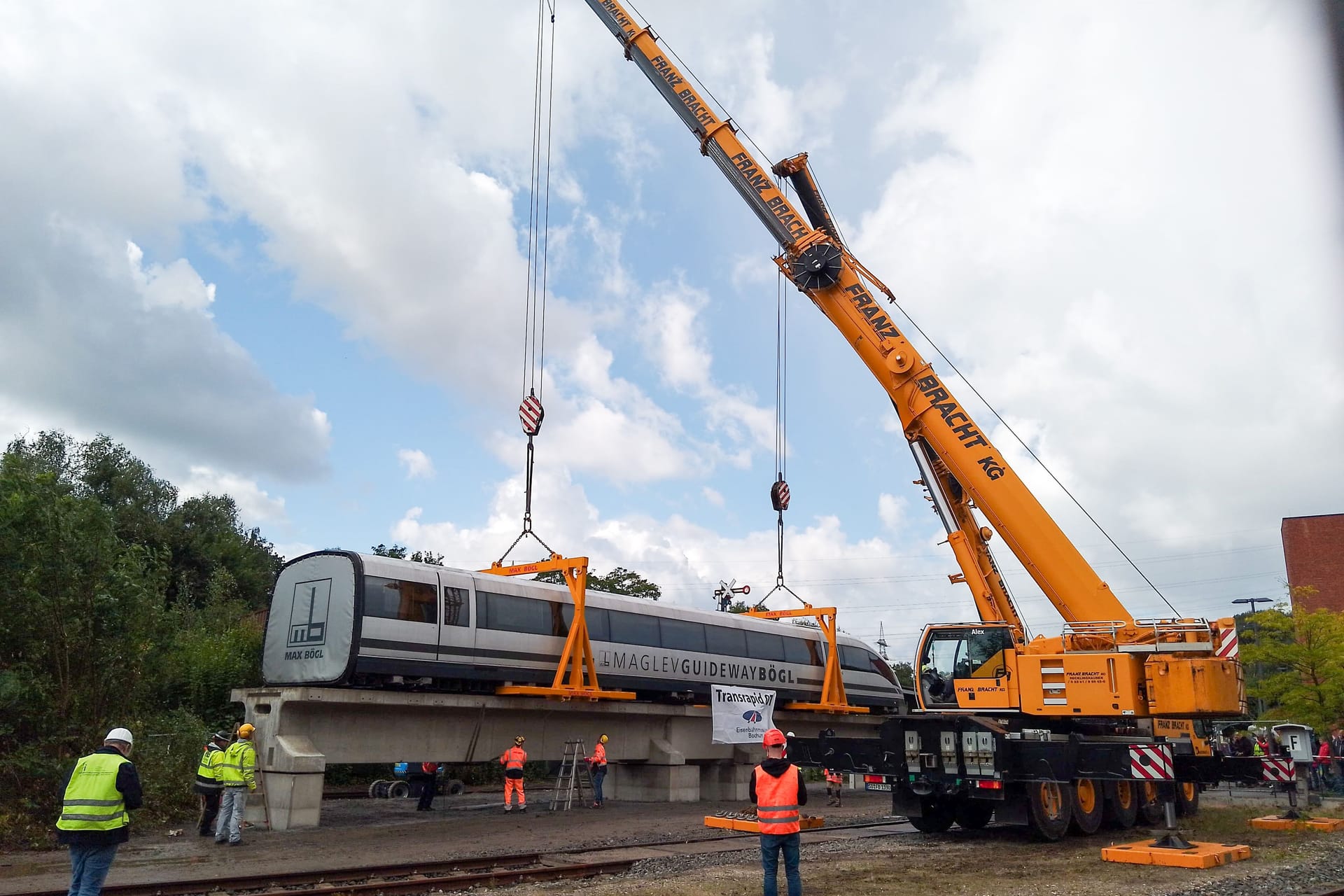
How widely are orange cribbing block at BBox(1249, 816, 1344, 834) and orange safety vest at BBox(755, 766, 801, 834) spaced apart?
12340mm

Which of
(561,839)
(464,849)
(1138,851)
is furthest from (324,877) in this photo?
(1138,851)

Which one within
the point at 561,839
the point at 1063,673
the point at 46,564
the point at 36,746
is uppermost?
the point at 46,564

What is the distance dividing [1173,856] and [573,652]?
1054 cm

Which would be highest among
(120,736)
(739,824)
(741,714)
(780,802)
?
(741,714)

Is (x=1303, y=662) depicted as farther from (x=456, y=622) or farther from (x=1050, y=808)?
(x=456, y=622)

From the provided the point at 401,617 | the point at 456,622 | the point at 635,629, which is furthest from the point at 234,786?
the point at 635,629

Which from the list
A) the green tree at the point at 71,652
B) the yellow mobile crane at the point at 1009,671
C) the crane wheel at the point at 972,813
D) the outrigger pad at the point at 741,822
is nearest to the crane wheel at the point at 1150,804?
the yellow mobile crane at the point at 1009,671

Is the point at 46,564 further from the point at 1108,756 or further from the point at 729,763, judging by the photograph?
the point at 1108,756

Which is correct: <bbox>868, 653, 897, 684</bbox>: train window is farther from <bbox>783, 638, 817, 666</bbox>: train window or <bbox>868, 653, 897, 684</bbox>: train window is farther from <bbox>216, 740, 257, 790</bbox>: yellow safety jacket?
<bbox>216, 740, 257, 790</bbox>: yellow safety jacket

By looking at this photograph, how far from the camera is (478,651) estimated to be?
1770 cm

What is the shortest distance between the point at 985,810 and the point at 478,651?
8.90 meters

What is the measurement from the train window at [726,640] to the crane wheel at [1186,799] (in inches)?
365

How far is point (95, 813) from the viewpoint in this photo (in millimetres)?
7316

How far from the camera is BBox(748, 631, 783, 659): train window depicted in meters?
23.5
